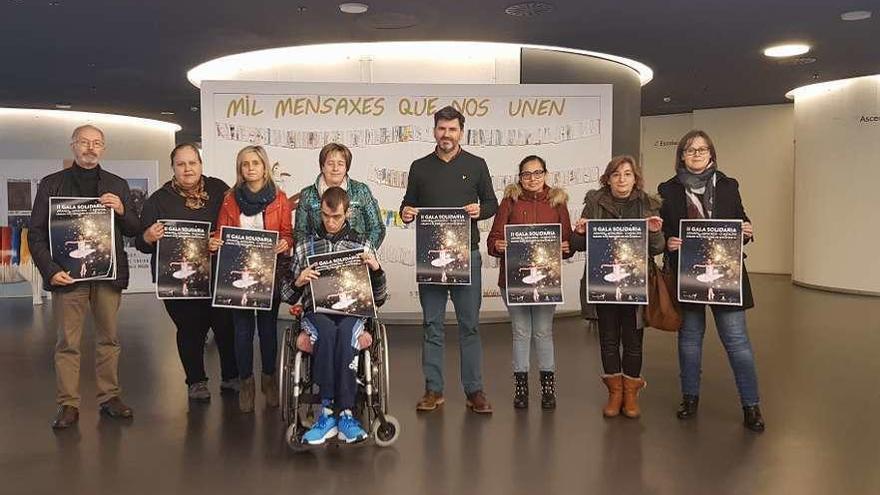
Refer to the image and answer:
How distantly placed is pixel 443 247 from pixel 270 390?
1328 mm

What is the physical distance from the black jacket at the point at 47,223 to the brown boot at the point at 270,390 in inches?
36.6

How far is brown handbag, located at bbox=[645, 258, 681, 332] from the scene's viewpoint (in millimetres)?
3783

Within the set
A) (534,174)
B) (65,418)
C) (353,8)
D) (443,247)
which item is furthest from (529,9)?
(65,418)

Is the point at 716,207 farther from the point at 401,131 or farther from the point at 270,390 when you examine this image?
the point at 401,131

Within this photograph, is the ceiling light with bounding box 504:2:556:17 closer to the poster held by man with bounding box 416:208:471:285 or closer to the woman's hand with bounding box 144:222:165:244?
the poster held by man with bounding box 416:208:471:285

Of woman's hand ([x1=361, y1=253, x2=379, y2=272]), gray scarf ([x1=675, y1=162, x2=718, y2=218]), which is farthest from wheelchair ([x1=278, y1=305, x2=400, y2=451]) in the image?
gray scarf ([x1=675, y1=162, x2=718, y2=218])

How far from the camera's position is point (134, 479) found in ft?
10.2

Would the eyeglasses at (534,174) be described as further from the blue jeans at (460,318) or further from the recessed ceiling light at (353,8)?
the recessed ceiling light at (353,8)

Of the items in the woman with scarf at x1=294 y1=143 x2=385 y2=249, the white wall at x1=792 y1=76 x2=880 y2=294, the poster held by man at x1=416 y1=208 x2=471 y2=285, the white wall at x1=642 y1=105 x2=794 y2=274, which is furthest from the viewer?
the white wall at x1=642 y1=105 x2=794 y2=274

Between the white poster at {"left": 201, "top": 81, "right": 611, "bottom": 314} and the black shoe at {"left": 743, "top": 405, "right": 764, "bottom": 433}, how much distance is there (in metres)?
3.55

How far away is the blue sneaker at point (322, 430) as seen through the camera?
330cm

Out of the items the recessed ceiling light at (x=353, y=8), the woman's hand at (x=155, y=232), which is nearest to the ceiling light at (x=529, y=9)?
the recessed ceiling light at (x=353, y=8)

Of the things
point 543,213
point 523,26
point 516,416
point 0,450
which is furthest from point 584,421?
point 523,26

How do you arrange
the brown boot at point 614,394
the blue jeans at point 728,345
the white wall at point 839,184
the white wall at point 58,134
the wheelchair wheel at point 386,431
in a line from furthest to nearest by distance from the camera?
the white wall at point 58,134
the white wall at point 839,184
the brown boot at point 614,394
the blue jeans at point 728,345
the wheelchair wheel at point 386,431
